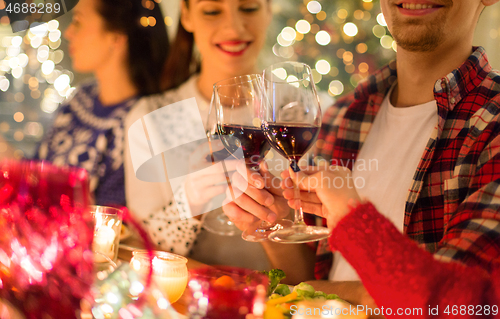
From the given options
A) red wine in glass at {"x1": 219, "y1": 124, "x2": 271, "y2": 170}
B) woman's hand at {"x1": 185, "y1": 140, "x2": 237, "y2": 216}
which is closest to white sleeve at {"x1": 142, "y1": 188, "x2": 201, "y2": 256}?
woman's hand at {"x1": 185, "y1": 140, "x2": 237, "y2": 216}

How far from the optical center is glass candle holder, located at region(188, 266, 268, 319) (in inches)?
16.7

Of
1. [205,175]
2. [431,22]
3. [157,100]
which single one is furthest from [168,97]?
[431,22]

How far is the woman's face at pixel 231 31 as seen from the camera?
160 centimetres

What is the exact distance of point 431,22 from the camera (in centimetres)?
100

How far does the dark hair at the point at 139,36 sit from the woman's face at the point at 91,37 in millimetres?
45

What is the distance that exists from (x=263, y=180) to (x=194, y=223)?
1.86 ft

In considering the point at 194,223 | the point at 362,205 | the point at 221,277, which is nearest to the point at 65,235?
the point at 221,277

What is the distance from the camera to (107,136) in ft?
6.60

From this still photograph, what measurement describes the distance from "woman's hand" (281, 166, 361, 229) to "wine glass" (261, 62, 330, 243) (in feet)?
0.08

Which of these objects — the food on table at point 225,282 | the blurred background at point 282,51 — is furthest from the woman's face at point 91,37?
the food on table at point 225,282

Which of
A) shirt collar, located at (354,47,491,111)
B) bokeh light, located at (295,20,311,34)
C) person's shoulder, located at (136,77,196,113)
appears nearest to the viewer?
shirt collar, located at (354,47,491,111)

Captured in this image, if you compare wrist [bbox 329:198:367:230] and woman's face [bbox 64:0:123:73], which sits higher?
woman's face [bbox 64:0:123:73]

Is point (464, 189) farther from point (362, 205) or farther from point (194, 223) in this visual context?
point (194, 223)

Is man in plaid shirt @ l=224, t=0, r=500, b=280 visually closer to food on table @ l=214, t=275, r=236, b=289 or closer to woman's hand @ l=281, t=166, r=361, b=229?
woman's hand @ l=281, t=166, r=361, b=229
